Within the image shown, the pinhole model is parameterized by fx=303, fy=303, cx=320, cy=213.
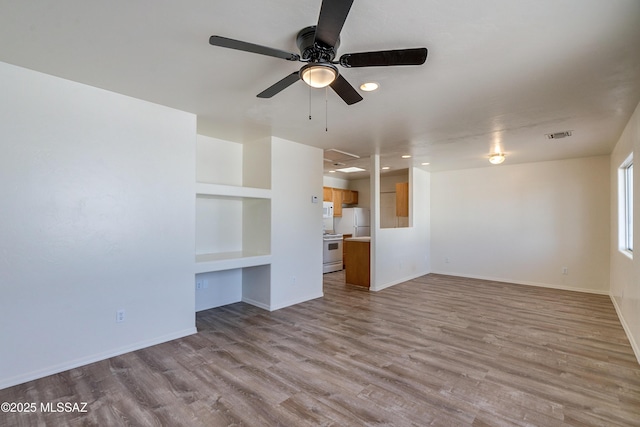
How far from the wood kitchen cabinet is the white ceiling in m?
3.20

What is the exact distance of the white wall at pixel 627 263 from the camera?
9.98ft

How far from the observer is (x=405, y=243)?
21.8ft

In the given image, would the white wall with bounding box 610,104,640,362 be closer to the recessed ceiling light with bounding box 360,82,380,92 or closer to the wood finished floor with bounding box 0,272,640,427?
the wood finished floor with bounding box 0,272,640,427

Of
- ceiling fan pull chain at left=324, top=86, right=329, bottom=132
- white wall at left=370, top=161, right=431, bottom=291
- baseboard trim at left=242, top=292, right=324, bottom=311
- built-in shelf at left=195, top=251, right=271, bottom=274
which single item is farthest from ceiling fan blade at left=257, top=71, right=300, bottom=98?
white wall at left=370, top=161, right=431, bottom=291

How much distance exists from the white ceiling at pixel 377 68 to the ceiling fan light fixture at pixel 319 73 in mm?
247

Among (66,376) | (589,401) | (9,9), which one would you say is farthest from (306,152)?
(589,401)

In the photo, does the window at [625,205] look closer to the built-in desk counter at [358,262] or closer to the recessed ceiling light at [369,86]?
the built-in desk counter at [358,262]

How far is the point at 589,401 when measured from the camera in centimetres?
227

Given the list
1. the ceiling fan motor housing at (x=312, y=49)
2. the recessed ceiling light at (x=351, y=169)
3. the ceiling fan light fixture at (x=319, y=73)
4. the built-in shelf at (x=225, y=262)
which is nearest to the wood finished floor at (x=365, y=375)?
the built-in shelf at (x=225, y=262)

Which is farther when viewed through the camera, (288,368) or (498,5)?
(288,368)

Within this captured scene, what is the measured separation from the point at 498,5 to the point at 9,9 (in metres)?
2.79

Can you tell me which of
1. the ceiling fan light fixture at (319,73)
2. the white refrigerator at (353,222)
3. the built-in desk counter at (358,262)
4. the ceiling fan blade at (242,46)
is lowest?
the built-in desk counter at (358,262)

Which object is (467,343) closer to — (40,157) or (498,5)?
(498,5)

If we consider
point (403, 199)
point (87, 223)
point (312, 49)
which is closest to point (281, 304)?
point (87, 223)
